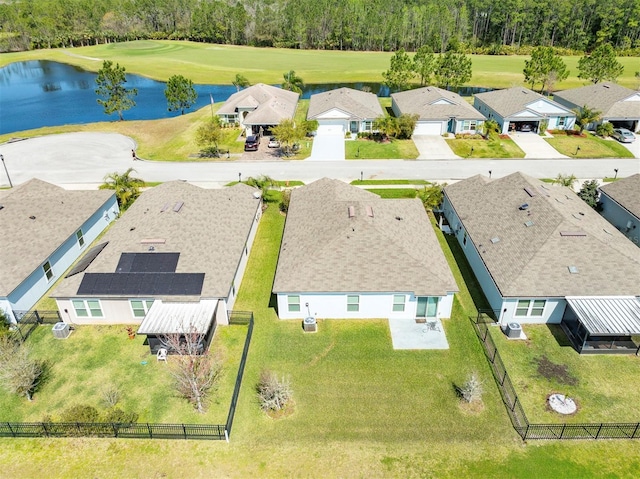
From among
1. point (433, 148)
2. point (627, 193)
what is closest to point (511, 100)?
point (433, 148)

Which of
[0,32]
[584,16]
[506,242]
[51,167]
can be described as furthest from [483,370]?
[0,32]

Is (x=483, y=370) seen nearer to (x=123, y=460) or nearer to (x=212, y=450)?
(x=212, y=450)

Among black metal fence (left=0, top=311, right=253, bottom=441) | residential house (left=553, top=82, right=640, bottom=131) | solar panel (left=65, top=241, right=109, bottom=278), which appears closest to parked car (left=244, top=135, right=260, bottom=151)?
solar panel (left=65, top=241, right=109, bottom=278)

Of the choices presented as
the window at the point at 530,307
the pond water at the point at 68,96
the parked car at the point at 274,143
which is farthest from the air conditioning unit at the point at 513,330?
the pond water at the point at 68,96

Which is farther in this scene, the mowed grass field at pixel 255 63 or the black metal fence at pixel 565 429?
the mowed grass field at pixel 255 63

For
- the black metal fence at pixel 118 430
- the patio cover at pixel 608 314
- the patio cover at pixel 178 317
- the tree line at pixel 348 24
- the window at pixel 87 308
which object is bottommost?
the black metal fence at pixel 118 430

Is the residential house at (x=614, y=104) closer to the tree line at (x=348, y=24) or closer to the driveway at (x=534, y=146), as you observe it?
the driveway at (x=534, y=146)
